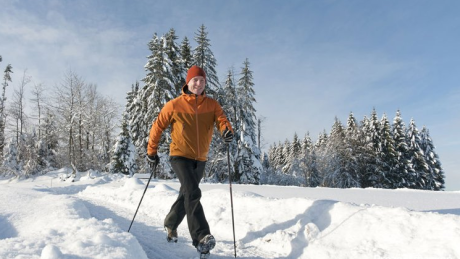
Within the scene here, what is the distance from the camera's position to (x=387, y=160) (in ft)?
114

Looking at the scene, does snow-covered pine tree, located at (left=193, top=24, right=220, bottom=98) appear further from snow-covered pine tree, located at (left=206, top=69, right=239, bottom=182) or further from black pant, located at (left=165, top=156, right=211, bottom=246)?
black pant, located at (left=165, top=156, right=211, bottom=246)

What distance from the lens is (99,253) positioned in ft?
7.13

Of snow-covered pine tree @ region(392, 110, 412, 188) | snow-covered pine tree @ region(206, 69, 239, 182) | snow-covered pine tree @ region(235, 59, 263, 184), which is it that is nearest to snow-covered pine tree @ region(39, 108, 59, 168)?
snow-covered pine tree @ region(206, 69, 239, 182)

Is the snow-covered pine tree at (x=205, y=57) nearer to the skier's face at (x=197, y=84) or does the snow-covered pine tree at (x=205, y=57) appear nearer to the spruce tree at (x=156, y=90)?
the spruce tree at (x=156, y=90)

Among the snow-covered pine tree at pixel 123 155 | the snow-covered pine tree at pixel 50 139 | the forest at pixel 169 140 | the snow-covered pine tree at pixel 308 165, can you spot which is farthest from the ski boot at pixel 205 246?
the snow-covered pine tree at pixel 308 165

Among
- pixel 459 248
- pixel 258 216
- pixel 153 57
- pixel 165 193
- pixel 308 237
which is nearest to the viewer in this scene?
pixel 459 248

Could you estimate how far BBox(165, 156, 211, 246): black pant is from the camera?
A: 10.9ft

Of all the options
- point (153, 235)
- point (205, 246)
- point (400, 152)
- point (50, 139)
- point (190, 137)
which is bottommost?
point (153, 235)

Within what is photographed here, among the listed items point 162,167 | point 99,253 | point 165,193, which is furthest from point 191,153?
point 162,167

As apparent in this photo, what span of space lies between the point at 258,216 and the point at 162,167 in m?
18.3

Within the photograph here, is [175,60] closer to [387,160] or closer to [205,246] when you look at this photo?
[205,246]

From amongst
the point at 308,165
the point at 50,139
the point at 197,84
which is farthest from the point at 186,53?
the point at 197,84

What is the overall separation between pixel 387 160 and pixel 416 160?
3991mm

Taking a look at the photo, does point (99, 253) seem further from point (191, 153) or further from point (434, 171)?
point (434, 171)
